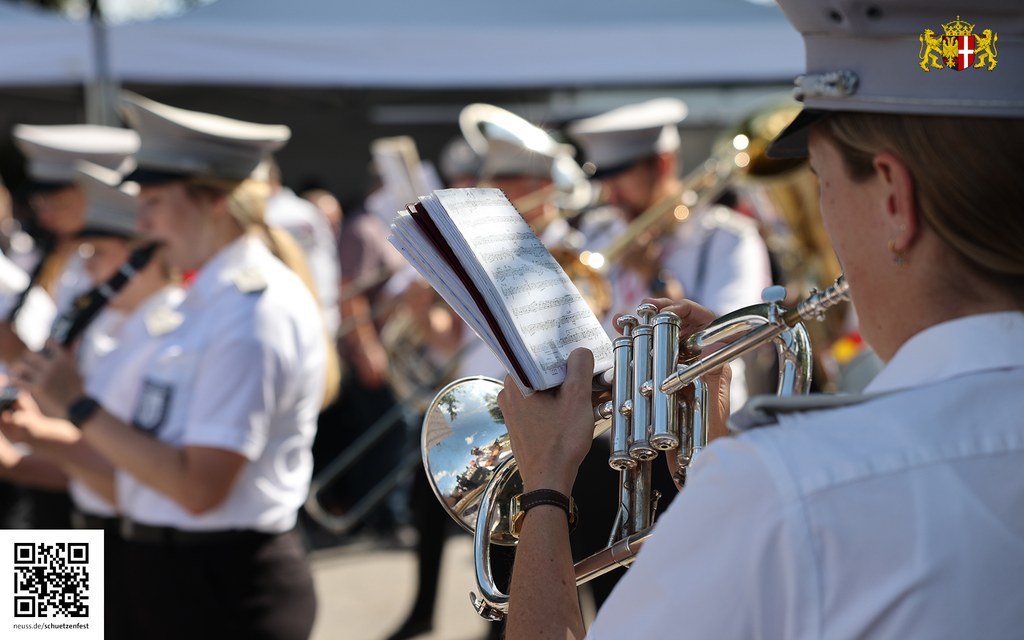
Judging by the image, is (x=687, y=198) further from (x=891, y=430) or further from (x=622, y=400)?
(x=891, y=430)

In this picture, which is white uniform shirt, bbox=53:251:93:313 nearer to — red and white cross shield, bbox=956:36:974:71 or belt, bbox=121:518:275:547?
belt, bbox=121:518:275:547

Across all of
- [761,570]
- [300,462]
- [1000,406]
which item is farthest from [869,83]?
[300,462]

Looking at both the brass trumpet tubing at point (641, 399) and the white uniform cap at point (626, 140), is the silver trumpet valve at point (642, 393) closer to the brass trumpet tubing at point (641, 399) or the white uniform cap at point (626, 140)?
the brass trumpet tubing at point (641, 399)

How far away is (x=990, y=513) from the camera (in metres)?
0.97

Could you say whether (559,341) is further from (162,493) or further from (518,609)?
(162,493)

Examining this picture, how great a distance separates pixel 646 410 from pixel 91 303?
2203 millimetres

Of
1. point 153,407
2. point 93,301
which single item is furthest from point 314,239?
point 153,407

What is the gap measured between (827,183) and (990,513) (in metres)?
0.36

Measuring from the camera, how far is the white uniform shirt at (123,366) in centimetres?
Answer: 302

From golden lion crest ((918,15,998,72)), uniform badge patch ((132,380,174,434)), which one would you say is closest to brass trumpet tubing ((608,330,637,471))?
golden lion crest ((918,15,998,72))

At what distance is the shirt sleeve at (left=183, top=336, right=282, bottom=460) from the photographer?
2.65 meters

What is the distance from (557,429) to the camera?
53.9 inches

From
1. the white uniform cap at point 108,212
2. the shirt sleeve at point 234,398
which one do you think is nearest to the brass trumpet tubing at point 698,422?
the shirt sleeve at point 234,398

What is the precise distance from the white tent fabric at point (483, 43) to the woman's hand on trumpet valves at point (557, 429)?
6.04 metres
